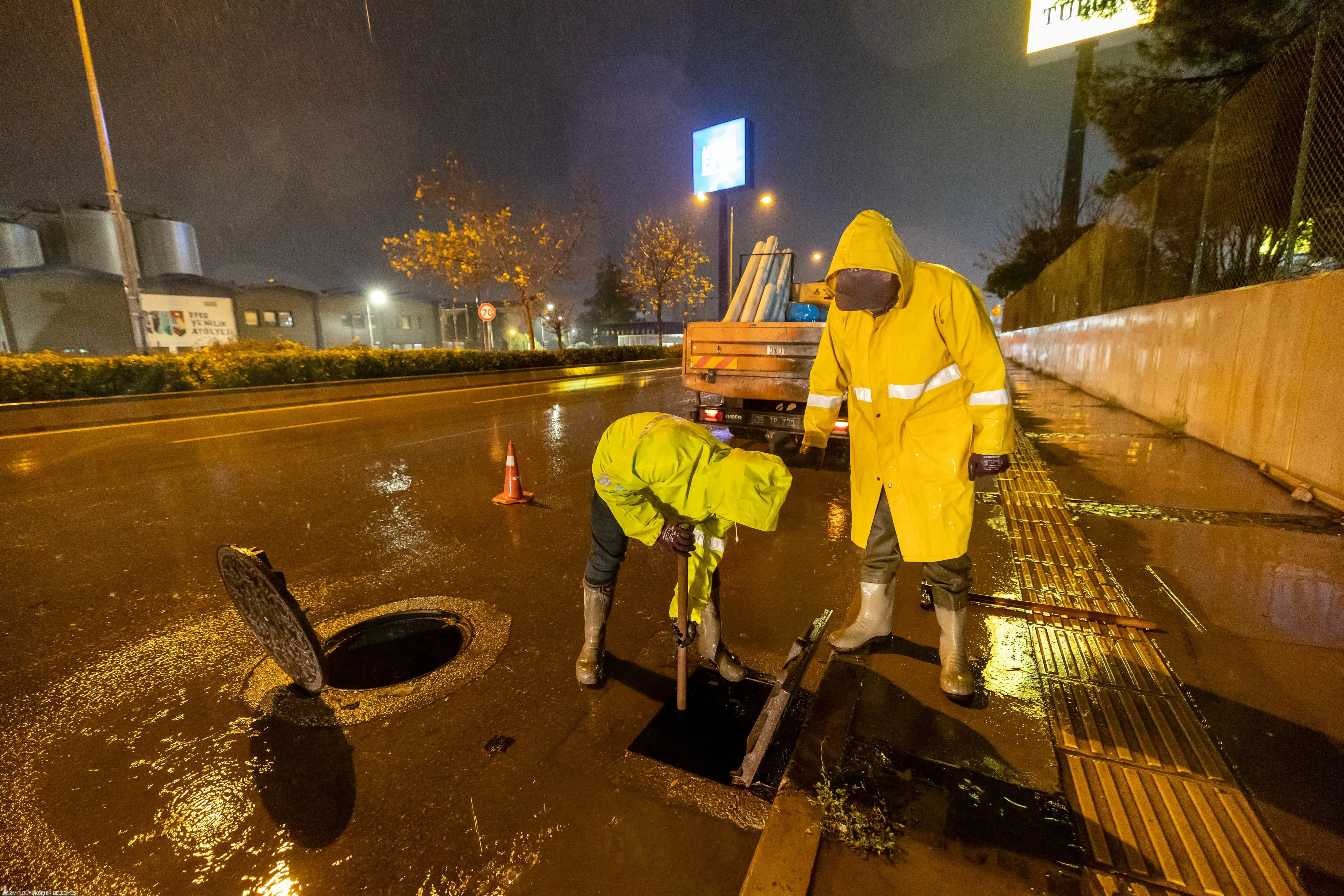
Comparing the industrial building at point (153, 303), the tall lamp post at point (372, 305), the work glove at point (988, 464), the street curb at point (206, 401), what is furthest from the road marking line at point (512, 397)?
the tall lamp post at point (372, 305)

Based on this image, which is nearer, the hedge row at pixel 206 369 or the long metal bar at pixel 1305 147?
the long metal bar at pixel 1305 147

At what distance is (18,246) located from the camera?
1710 inches

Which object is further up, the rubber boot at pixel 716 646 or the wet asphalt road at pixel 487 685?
the rubber boot at pixel 716 646

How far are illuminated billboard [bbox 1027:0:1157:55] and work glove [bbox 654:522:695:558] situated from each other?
31722mm

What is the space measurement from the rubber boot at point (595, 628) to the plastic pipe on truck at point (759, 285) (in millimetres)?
5618

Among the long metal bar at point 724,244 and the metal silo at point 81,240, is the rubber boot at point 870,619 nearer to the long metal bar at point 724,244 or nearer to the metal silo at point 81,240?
the long metal bar at point 724,244

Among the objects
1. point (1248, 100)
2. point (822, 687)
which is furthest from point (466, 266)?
point (822, 687)

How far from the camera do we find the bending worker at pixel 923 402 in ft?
7.77

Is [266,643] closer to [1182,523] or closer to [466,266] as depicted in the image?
[1182,523]

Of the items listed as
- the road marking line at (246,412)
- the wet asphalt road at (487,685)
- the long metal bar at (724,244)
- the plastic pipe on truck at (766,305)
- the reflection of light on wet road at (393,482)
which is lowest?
the wet asphalt road at (487,685)

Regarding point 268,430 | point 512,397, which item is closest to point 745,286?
point 268,430

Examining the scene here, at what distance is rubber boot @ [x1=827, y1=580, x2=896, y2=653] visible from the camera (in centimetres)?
285

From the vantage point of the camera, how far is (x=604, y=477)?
2291mm

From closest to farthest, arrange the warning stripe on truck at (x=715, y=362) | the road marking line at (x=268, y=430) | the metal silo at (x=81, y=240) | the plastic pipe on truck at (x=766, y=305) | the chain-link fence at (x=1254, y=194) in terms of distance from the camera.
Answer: the chain-link fence at (x=1254, y=194), the warning stripe on truck at (x=715, y=362), the plastic pipe on truck at (x=766, y=305), the road marking line at (x=268, y=430), the metal silo at (x=81, y=240)
